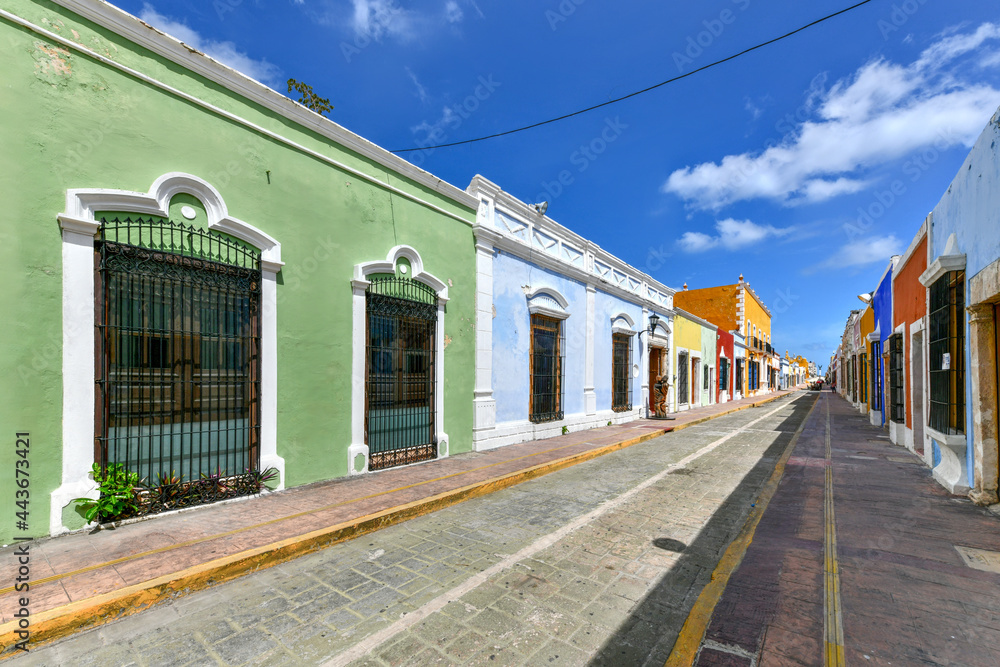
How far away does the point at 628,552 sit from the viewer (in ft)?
13.0

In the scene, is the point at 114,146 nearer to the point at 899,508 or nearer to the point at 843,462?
the point at 899,508

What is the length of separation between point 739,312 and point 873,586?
97.8 feet

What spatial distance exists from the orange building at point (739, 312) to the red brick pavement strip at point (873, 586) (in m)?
24.5

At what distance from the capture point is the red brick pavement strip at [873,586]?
2557 mm

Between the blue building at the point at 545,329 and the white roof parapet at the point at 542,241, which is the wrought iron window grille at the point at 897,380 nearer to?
the blue building at the point at 545,329

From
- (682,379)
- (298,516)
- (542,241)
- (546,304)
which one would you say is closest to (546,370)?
(546,304)

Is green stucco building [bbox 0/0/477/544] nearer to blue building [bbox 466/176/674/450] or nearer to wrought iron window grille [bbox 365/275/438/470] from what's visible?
wrought iron window grille [bbox 365/275/438/470]

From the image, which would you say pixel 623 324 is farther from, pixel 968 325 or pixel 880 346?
pixel 968 325

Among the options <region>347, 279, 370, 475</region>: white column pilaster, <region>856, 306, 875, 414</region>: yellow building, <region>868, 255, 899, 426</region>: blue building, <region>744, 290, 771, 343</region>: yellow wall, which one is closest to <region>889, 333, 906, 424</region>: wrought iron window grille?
<region>868, 255, 899, 426</region>: blue building

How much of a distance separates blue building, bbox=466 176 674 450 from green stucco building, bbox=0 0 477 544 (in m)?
1.98

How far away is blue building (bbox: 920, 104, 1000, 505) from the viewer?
481 centimetres

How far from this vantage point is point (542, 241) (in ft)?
34.3

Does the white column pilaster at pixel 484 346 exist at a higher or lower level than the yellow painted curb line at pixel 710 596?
higher

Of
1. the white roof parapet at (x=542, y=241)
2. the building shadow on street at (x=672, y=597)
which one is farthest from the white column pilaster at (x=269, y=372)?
the building shadow on street at (x=672, y=597)
